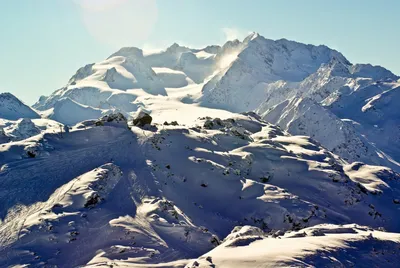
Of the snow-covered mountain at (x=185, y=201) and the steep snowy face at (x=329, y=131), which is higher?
the steep snowy face at (x=329, y=131)

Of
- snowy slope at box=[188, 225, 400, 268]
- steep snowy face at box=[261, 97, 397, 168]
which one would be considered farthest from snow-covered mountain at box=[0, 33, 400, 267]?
steep snowy face at box=[261, 97, 397, 168]

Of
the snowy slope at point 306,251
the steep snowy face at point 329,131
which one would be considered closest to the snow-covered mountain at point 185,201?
the snowy slope at point 306,251

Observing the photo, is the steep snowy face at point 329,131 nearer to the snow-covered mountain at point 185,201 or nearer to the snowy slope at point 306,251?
the snow-covered mountain at point 185,201

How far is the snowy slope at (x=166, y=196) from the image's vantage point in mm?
26297

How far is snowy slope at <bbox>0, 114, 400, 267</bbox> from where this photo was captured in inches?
1035

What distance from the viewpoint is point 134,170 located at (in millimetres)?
39000

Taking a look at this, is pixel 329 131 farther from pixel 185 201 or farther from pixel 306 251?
pixel 306 251

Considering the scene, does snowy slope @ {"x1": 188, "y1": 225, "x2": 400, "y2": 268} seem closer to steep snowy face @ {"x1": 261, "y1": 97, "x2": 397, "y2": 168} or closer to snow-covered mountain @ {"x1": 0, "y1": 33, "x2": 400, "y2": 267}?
snow-covered mountain @ {"x1": 0, "y1": 33, "x2": 400, "y2": 267}

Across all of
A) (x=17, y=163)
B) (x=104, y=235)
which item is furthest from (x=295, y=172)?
(x=17, y=163)

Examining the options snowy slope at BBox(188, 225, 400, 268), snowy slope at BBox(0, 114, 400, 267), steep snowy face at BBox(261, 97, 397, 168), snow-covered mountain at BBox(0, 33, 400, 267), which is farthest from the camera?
steep snowy face at BBox(261, 97, 397, 168)

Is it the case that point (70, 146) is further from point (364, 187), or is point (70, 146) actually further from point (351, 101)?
point (351, 101)

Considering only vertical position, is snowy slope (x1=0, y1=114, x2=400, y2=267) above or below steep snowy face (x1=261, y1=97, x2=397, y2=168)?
below

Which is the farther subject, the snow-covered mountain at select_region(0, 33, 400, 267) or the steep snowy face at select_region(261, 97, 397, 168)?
the steep snowy face at select_region(261, 97, 397, 168)

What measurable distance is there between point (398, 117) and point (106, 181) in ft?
559
